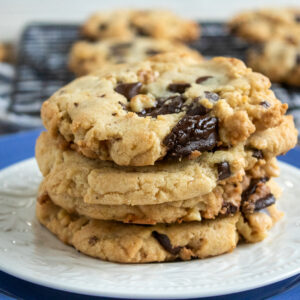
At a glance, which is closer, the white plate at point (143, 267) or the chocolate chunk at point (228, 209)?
the white plate at point (143, 267)

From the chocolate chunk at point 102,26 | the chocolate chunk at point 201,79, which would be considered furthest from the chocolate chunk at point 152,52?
the chocolate chunk at point 201,79

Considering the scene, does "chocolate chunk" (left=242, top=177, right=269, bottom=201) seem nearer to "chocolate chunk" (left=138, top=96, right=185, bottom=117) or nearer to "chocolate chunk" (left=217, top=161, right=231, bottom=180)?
"chocolate chunk" (left=217, top=161, right=231, bottom=180)

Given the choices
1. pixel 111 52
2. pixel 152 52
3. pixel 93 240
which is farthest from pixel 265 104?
pixel 111 52

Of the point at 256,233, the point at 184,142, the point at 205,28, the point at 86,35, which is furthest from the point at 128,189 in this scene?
the point at 205,28

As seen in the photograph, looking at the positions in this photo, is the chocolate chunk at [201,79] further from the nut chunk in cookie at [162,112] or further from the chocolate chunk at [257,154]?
the chocolate chunk at [257,154]

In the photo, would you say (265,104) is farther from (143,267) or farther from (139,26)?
(139,26)

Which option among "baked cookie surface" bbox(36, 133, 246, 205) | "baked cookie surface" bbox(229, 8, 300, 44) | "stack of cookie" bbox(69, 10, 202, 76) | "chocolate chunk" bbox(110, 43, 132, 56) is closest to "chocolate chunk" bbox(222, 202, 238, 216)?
"baked cookie surface" bbox(36, 133, 246, 205)

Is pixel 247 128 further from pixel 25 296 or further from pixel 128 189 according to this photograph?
pixel 25 296
